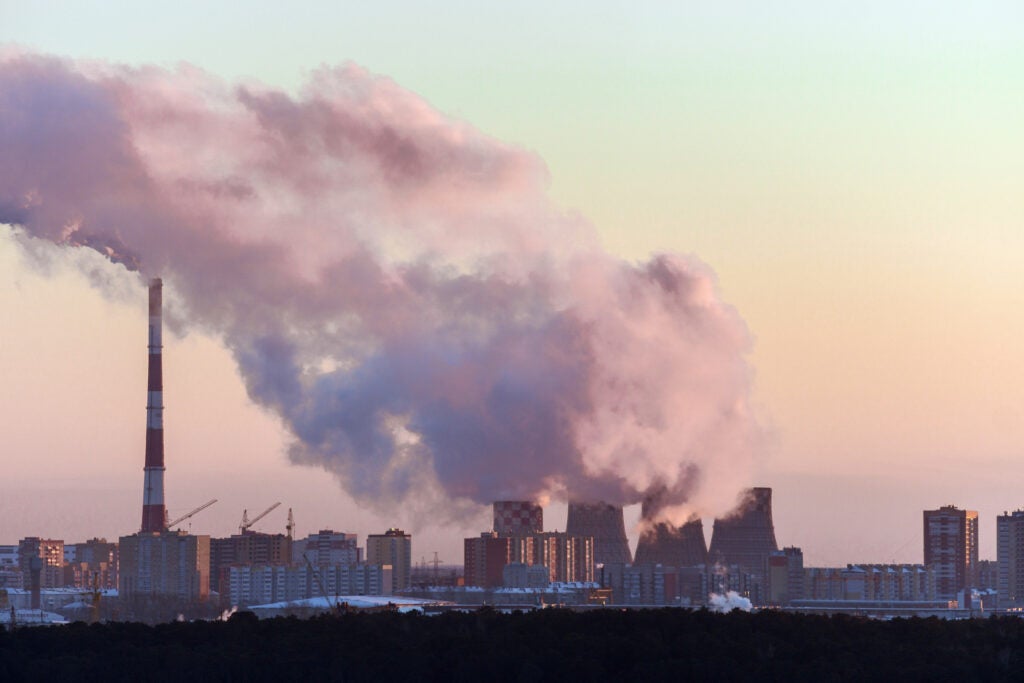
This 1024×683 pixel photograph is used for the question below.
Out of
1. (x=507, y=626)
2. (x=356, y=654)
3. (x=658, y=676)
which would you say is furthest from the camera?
(x=507, y=626)

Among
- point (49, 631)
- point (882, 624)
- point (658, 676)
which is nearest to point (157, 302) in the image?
point (49, 631)

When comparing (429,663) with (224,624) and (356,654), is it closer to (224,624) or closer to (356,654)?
(356,654)

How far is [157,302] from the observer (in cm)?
18375

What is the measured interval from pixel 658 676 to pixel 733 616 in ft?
65.0

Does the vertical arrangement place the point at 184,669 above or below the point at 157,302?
below

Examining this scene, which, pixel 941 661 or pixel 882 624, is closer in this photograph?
pixel 941 661

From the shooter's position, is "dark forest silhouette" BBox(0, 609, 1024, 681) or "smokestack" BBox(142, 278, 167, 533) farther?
"smokestack" BBox(142, 278, 167, 533)

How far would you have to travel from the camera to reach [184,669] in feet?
273

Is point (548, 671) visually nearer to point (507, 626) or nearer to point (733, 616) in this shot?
point (507, 626)

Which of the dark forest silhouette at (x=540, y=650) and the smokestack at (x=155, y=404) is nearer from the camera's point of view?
the dark forest silhouette at (x=540, y=650)

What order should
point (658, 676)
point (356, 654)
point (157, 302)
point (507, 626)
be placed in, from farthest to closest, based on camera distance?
point (157, 302) < point (507, 626) < point (356, 654) < point (658, 676)

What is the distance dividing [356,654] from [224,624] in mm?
16559

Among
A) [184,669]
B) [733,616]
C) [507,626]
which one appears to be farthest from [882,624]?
[184,669]

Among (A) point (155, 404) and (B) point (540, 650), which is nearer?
(B) point (540, 650)
